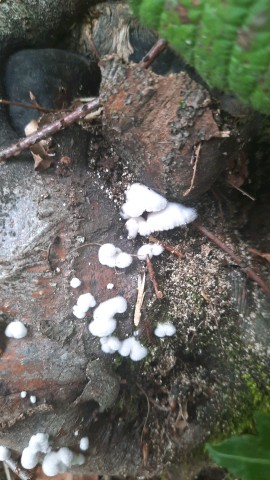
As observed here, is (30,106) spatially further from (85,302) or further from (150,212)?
(85,302)

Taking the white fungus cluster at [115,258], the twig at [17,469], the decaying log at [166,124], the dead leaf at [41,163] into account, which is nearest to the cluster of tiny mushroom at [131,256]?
the white fungus cluster at [115,258]

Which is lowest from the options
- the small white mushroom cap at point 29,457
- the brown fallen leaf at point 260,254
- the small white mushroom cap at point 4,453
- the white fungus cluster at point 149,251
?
the small white mushroom cap at point 4,453

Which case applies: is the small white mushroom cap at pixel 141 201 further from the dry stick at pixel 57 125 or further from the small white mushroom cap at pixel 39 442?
the small white mushroom cap at pixel 39 442

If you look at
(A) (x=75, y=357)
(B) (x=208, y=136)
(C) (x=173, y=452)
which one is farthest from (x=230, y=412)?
(B) (x=208, y=136)

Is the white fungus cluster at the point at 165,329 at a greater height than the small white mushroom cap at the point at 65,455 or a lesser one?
greater

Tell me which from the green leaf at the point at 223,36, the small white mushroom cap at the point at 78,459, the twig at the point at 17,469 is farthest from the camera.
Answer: the twig at the point at 17,469

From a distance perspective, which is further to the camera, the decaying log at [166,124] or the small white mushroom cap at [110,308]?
the small white mushroom cap at [110,308]
